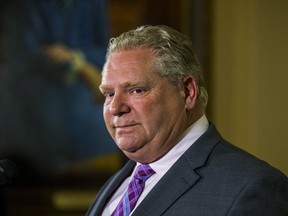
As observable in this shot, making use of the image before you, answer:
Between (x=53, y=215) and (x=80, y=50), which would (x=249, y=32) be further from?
(x=53, y=215)

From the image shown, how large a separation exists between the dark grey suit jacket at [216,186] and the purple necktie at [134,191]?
133 millimetres

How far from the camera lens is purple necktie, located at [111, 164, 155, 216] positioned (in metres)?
2.36

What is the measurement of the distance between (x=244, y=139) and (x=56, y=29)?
5.35 ft

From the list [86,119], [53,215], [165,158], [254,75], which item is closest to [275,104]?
[254,75]

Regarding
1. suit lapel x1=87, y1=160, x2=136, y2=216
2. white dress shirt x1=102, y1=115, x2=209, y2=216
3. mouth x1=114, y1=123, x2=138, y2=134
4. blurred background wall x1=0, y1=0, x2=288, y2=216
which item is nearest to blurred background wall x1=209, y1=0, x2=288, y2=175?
blurred background wall x1=0, y1=0, x2=288, y2=216

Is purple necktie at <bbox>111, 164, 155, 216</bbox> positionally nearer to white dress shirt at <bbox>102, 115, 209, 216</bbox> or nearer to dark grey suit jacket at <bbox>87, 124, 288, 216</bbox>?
white dress shirt at <bbox>102, 115, 209, 216</bbox>

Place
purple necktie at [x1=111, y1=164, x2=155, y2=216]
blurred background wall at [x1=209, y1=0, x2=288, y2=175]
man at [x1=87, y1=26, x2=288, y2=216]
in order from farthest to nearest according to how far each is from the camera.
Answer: blurred background wall at [x1=209, y1=0, x2=288, y2=175], purple necktie at [x1=111, y1=164, x2=155, y2=216], man at [x1=87, y1=26, x2=288, y2=216]

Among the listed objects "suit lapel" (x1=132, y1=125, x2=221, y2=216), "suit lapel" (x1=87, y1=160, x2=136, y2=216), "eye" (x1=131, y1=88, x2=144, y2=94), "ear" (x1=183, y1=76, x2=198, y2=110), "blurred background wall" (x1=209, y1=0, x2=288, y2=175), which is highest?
"eye" (x1=131, y1=88, x2=144, y2=94)

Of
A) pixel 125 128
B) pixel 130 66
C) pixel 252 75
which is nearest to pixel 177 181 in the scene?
pixel 125 128

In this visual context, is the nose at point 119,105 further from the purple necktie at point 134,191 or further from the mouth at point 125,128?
the purple necktie at point 134,191

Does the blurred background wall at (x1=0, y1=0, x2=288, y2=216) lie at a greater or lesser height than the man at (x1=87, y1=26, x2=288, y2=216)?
lesser

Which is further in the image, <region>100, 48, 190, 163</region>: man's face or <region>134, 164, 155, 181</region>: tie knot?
<region>134, 164, 155, 181</region>: tie knot

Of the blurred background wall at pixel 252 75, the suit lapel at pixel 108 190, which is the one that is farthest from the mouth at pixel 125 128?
the blurred background wall at pixel 252 75

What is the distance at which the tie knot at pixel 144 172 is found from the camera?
238cm
